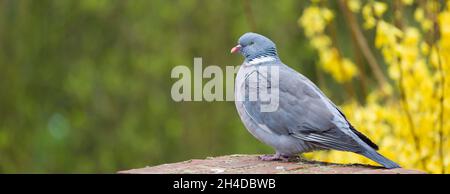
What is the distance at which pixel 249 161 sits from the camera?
11.8 ft

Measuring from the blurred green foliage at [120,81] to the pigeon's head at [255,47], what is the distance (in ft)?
10.6

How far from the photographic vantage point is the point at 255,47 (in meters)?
3.93

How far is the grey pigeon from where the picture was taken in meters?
3.50

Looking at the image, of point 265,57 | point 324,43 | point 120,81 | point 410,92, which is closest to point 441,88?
point 410,92

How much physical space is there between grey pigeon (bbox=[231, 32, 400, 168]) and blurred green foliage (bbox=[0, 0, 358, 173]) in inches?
137

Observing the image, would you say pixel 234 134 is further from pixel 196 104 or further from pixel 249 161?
pixel 249 161

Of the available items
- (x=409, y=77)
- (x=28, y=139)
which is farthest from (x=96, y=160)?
(x=409, y=77)

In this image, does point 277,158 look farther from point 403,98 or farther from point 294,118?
point 403,98

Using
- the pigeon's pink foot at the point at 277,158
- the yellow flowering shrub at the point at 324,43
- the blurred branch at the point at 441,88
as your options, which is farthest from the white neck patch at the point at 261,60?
the yellow flowering shrub at the point at 324,43

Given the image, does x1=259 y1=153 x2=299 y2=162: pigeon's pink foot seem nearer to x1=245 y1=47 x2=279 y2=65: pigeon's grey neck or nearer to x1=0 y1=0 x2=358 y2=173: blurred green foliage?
x1=245 y1=47 x2=279 y2=65: pigeon's grey neck

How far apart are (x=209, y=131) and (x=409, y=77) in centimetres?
300

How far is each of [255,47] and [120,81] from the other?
3537 millimetres

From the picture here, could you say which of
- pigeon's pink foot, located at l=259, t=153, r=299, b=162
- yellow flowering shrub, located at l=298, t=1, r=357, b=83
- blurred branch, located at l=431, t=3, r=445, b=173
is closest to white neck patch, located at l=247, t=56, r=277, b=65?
pigeon's pink foot, located at l=259, t=153, r=299, b=162

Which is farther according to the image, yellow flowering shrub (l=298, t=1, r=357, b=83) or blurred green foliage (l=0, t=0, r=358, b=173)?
blurred green foliage (l=0, t=0, r=358, b=173)
